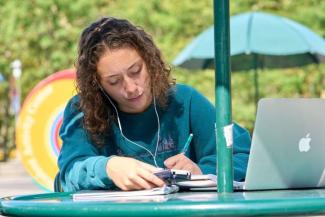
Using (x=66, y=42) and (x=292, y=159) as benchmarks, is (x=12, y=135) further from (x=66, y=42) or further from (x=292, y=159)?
(x=292, y=159)

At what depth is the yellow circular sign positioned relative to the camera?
29.4ft

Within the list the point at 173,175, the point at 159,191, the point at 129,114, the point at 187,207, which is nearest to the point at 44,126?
the point at 129,114

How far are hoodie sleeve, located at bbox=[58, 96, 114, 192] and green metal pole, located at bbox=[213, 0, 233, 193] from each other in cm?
39

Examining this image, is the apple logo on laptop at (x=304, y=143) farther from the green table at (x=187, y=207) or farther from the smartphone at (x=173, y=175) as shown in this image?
the smartphone at (x=173, y=175)

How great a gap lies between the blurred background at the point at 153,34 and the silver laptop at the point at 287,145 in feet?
41.3

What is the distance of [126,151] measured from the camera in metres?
3.39

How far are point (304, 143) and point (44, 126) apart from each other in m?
6.55

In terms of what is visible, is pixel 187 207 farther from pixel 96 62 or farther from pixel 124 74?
pixel 96 62

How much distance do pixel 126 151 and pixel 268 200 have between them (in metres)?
1.08

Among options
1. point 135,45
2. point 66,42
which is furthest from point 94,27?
point 66,42

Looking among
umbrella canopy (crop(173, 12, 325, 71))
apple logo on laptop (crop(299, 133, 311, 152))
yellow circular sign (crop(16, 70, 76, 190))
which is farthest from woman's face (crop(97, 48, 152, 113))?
umbrella canopy (crop(173, 12, 325, 71))

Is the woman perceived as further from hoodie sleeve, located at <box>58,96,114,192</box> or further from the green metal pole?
the green metal pole

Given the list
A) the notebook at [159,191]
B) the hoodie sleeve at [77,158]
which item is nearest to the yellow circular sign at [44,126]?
the hoodie sleeve at [77,158]

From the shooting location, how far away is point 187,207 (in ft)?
7.66
